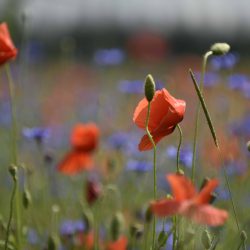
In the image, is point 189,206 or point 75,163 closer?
point 189,206

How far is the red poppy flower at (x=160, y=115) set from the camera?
4.66 feet

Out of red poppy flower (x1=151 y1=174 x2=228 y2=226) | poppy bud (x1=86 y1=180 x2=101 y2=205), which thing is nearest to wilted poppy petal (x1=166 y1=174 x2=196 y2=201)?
red poppy flower (x1=151 y1=174 x2=228 y2=226)

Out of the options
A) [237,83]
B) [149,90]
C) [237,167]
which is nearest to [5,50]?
[149,90]

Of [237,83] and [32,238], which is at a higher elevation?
[237,83]

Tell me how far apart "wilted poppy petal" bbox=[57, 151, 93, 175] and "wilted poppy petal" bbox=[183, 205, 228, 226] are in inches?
36.8

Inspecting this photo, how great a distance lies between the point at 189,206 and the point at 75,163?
976 mm

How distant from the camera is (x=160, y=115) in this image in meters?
1.46

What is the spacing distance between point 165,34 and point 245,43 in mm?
1002

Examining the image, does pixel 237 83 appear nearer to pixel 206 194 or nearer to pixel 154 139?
pixel 154 139

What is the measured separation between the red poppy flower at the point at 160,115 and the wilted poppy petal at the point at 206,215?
0.24 metres

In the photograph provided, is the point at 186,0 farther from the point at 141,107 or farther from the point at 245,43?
the point at 141,107

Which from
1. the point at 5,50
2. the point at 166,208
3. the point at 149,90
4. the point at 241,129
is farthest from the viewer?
the point at 241,129

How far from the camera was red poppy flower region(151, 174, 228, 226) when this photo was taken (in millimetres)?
1183

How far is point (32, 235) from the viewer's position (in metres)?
2.14
